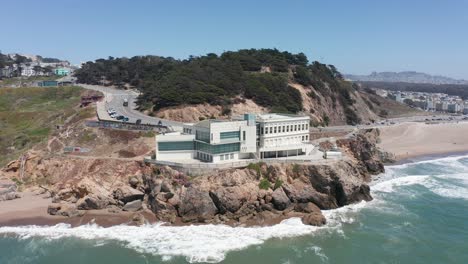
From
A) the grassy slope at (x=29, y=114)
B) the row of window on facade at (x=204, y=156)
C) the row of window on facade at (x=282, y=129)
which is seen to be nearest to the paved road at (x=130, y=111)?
the grassy slope at (x=29, y=114)

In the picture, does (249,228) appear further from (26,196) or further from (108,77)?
(108,77)

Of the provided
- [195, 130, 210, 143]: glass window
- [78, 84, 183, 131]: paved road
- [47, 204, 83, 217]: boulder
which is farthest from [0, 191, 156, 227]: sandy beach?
[78, 84, 183, 131]: paved road

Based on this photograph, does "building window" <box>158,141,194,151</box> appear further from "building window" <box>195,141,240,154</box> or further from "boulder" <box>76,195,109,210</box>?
"boulder" <box>76,195,109,210</box>

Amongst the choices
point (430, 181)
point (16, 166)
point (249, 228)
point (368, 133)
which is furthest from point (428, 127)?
A: point (16, 166)

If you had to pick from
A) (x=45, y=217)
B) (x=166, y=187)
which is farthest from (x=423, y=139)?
(x=45, y=217)

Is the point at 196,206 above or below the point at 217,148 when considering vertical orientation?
below

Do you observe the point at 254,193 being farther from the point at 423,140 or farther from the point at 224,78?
the point at 423,140
